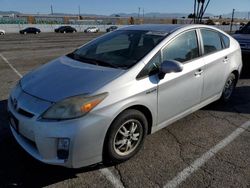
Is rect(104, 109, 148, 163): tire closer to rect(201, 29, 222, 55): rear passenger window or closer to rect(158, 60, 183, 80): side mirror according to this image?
rect(158, 60, 183, 80): side mirror

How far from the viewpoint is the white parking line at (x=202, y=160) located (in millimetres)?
2973

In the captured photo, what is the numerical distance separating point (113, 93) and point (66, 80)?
622 millimetres

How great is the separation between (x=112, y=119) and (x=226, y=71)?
281 cm

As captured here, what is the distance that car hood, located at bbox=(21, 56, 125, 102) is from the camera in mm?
2920

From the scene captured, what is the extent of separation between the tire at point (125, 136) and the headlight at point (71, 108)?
37cm

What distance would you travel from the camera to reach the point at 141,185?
114 inches

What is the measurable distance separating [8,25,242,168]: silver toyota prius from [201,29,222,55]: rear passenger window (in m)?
0.02

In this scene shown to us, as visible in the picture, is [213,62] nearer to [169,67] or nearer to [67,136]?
[169,67]

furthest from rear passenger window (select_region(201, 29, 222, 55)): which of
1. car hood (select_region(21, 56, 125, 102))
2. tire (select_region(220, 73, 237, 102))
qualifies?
car hood (select_region(21, 56, 125, 102))

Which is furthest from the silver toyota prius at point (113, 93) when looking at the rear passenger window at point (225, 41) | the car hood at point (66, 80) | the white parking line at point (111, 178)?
the rear passenger window at point (225, 41)

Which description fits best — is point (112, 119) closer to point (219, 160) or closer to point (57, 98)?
point (57, 98)

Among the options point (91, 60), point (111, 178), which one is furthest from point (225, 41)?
point (111, 178)

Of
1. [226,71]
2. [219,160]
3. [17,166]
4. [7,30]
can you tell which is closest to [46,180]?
[17,166]

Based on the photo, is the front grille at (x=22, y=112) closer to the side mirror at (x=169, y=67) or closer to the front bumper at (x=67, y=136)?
the front bumper at (x=67, y=136)
